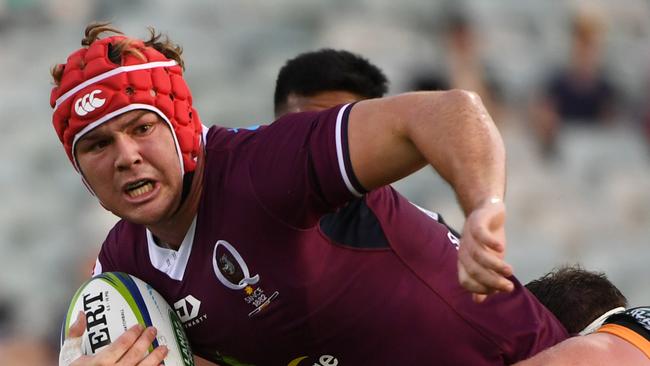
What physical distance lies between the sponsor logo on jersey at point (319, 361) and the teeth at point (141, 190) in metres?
0.60

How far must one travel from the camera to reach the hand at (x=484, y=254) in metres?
2.00

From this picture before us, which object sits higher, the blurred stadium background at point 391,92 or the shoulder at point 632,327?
the blurred stadium background at point 391,92

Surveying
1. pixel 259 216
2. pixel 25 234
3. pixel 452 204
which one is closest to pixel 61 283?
pixel 25 234

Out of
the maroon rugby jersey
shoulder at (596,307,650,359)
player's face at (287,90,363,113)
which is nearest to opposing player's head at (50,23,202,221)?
the maroon rugby jersey

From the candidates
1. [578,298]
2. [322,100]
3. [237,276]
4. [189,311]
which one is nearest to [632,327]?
[578,298]

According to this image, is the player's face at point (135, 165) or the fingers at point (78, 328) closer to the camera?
the player's face at point (135, 165)

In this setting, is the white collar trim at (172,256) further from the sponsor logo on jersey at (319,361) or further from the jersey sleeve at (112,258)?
the sponsor logo on jersey at (319,361)

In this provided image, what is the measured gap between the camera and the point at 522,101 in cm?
644

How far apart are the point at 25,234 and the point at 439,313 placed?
3.40 m

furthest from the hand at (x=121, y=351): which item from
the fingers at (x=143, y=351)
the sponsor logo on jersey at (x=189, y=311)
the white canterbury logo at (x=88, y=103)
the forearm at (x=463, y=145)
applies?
the forearm at (x=463, y=145)

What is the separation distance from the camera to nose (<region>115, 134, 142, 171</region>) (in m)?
2.67

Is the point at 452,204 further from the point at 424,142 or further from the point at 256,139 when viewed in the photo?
the point at 424,142

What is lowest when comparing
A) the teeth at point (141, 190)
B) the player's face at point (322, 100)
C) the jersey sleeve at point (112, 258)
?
the jersey sleeve at point (112, 258)

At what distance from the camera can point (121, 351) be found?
2.72 m
